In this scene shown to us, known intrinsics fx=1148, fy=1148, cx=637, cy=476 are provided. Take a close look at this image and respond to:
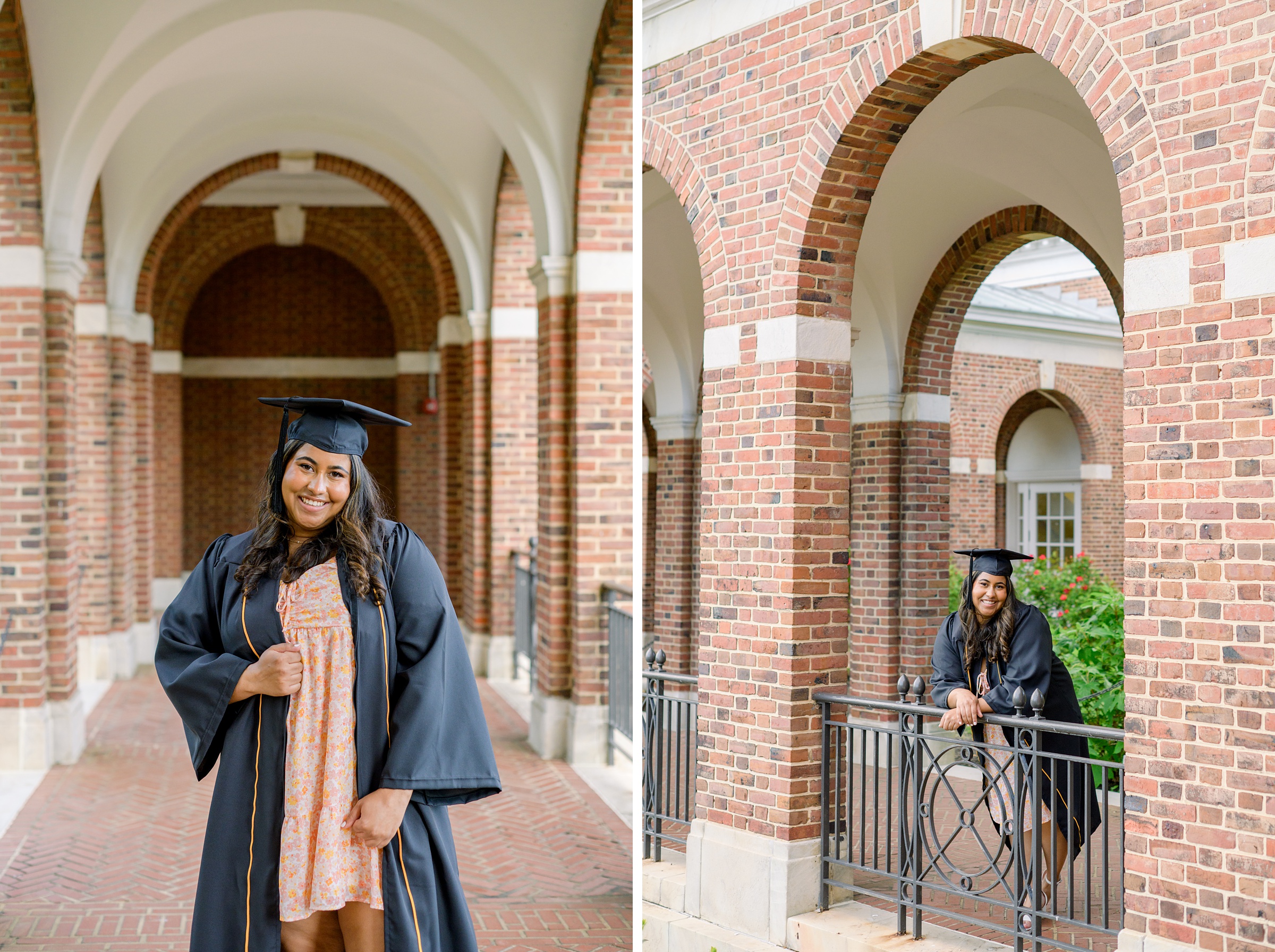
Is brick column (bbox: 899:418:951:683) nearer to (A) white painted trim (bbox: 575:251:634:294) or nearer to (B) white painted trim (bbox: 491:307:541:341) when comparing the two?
(A) white painted trim (bbox: 575:251:634:294)

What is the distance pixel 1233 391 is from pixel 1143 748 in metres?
1.42

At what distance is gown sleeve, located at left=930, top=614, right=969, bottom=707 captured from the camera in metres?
5.46

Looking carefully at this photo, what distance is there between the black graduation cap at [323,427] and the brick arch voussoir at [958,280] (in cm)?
704

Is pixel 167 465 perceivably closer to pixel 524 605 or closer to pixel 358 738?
pixel 524 605

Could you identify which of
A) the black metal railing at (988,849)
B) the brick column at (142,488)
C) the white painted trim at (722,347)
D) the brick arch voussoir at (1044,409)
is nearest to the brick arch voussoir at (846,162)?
the white painted trim at (722,347)

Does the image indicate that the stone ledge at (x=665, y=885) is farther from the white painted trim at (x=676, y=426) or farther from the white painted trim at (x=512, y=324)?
the white painted trim at (x=676, y=426)

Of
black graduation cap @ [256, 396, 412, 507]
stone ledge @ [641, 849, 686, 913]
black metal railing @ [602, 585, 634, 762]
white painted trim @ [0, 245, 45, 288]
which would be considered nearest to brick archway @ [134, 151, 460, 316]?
white painted trim @ [0, 245, 45, 288]

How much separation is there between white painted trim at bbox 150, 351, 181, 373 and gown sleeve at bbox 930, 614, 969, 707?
12.3 m

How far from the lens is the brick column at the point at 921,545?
9.30m

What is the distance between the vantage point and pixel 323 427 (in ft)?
10.2

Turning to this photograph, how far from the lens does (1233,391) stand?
4.26 m

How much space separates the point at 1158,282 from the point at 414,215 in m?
9.49

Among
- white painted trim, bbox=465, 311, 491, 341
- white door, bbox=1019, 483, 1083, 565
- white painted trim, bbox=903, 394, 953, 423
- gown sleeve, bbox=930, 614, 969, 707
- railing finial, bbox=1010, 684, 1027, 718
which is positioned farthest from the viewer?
white door, bbox=1019, 483, 1083, 565

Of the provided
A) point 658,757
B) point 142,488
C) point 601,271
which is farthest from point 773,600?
point 142,488
